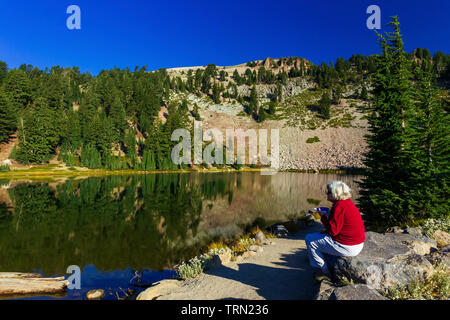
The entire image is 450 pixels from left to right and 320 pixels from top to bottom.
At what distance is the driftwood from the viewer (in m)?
8.56

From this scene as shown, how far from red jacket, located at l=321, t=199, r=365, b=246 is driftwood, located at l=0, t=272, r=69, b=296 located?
9.99 m

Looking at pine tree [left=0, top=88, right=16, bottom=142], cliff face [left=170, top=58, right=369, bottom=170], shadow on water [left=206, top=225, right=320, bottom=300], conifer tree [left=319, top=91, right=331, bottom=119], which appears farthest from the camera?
conifer tree [left=319, top=91, right=331, bottom=119]

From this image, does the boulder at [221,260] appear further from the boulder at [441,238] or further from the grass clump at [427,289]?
the boulder at [441,238]

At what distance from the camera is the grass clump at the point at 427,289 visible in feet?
17.0

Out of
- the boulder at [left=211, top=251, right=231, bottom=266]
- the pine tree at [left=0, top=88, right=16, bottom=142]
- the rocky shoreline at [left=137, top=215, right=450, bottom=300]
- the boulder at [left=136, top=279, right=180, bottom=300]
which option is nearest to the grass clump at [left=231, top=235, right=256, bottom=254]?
the boulder at [left=211, top=251, right=231, bottom=266]

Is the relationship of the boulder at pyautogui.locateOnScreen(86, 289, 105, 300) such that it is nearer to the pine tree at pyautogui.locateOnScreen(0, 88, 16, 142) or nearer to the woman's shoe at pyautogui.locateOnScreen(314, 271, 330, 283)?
the woman's shoe at pyautogui.locateOnScreen(314, 271, 330, 283)

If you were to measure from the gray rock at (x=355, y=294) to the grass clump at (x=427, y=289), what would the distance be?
0.90 metres

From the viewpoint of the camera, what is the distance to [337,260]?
236 inches

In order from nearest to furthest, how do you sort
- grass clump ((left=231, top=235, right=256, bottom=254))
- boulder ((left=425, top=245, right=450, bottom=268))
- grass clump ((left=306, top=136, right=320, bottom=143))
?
boulder ((left=425, top=245, right=450, bottom=268))
grass clump ((left=231, top=235, right=256, bottom=254))
grass clump ((left=306, top=136, right=320, bottom=143))

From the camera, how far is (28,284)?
8.84 meters

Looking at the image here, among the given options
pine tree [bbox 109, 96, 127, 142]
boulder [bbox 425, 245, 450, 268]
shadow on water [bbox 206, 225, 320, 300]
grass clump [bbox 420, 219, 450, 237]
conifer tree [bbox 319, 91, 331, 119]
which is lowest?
shadow on water [bbox 206, 225, 320, 300]

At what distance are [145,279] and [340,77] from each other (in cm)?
17218

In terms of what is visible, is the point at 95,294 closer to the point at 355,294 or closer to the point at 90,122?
the point at 355,294
